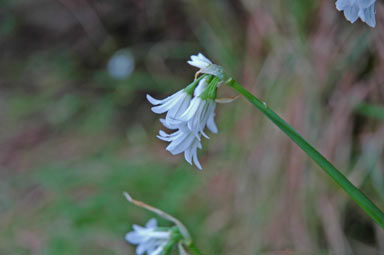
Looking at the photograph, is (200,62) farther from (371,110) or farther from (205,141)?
(205,141)

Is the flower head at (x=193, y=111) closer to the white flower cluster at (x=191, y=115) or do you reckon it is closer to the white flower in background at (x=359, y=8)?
the white flower cluster at (x=191, y=115)

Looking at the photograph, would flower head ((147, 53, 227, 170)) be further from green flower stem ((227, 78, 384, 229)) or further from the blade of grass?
the blade of grass

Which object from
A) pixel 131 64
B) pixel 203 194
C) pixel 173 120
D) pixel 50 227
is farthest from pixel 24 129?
pixel 173 120

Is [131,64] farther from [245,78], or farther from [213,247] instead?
[213,247]

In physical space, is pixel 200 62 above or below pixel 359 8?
above

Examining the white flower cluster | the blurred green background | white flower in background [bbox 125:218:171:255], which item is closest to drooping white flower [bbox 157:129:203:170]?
the white flower cluster

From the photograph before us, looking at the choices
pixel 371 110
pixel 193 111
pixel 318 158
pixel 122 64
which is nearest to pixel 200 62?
pixel 193 111

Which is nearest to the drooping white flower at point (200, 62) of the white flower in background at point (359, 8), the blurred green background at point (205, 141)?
the white flower in background at point (359, 8)
